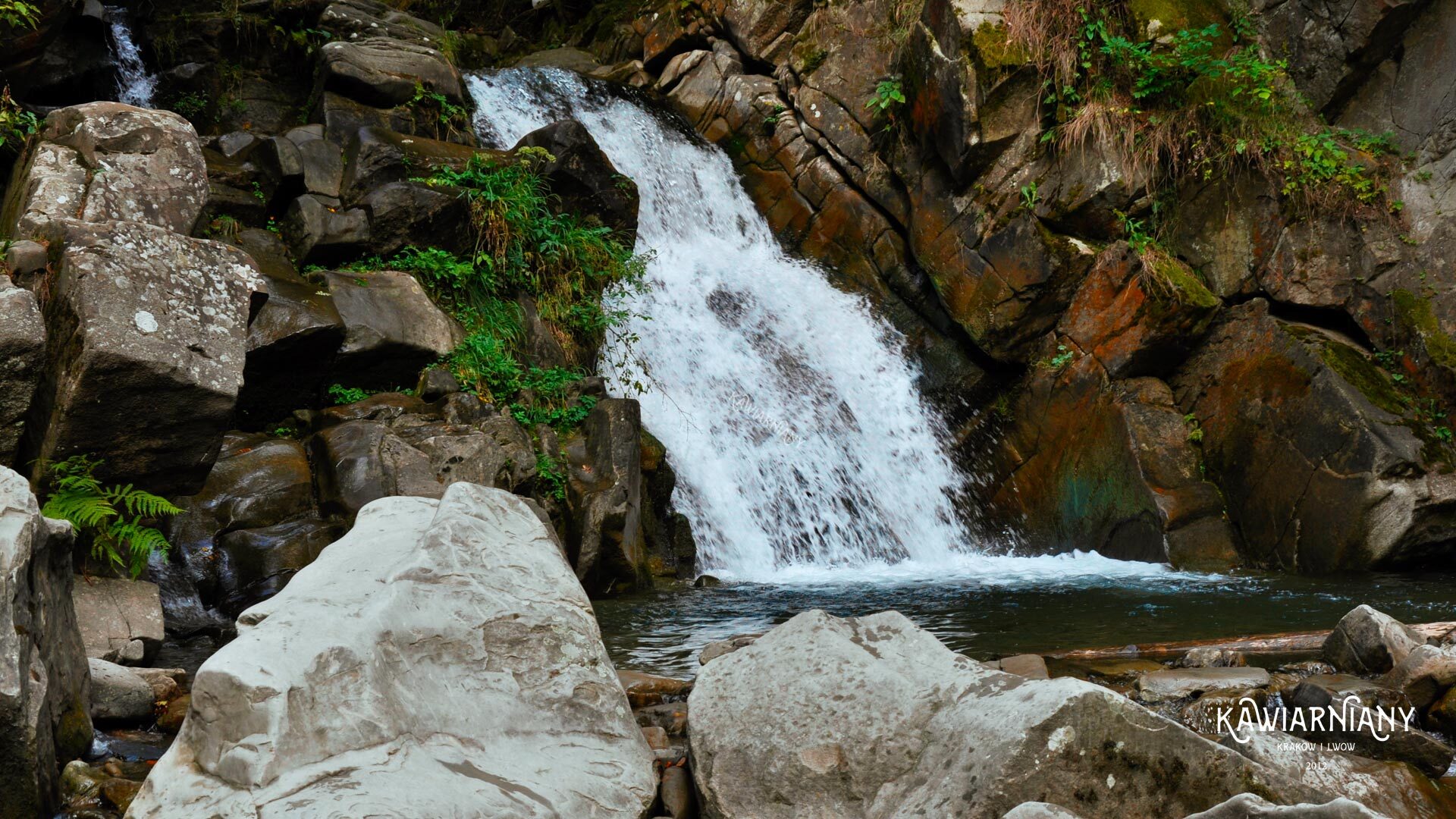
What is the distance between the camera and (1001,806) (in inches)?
110

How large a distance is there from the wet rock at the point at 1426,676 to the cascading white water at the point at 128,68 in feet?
39.2

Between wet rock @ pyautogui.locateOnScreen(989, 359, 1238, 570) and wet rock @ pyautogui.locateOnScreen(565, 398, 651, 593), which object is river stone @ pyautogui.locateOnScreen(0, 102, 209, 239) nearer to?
wet rock @ pyautogui.locateOnScreen(565, 398, 651, 593)

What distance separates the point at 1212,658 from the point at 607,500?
447cm

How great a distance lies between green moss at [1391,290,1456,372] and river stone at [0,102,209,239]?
1031 centimetres

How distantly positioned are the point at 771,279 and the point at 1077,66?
4.17 meters

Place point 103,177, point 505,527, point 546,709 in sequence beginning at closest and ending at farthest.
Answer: point 546,709, point 505,527, point 103,177

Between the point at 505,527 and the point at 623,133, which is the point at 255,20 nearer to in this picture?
the point at 623,133

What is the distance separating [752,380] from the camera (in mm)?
10875

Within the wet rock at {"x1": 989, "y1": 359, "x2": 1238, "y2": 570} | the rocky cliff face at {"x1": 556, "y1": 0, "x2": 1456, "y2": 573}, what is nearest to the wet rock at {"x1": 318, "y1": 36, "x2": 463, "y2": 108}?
the rocky cliff face at {"x1": 556, "y1": 0, "x2": 1456, "y2": 573}

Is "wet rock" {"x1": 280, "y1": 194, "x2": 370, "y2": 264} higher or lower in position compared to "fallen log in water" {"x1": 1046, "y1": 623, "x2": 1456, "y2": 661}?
higher

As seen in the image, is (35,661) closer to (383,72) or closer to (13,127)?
(13,127)

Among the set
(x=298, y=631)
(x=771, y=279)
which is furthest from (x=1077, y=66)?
(x=298, y=631)

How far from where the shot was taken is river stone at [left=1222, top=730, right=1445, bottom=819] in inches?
142
